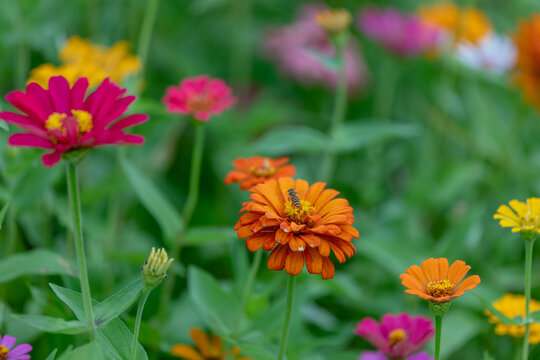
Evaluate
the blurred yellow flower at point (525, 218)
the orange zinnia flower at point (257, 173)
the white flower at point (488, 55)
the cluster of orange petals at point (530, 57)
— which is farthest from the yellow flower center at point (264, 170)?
the white flower at point (488, 55)

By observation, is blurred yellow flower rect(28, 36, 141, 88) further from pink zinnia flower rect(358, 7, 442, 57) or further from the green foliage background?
pink zinnia flower rect(358, 7, 442, 57)

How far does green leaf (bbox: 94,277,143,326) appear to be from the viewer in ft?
1.92

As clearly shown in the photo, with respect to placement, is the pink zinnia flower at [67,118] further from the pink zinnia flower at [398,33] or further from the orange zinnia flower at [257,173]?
the pink zinnia flower at [398,33]

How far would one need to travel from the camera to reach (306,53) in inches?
65.0

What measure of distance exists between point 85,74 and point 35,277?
304mm

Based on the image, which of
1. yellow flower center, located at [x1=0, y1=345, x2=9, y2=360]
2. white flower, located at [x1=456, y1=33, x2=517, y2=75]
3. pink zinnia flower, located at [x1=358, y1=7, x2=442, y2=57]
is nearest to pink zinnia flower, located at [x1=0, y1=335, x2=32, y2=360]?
yellow flower center, located at [x1=0, y1=345, x2=9, y2=360]

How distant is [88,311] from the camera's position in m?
0.58

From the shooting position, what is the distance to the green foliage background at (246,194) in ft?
2.90

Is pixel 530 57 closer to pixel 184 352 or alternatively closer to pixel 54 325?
pixel 184 352

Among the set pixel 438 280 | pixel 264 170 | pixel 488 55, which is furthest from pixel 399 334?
pixel 488 55

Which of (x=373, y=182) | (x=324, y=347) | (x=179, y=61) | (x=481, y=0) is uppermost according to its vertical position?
(x=481, y=0)

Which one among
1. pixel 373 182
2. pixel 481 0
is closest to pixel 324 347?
pixel 373 182

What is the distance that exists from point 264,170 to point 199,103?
18 cm

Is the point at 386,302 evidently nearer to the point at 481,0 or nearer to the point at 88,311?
the point at 88,311
